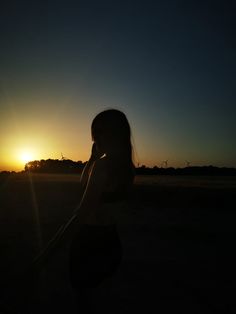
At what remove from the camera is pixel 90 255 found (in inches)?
96.0

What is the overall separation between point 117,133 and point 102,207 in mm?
558

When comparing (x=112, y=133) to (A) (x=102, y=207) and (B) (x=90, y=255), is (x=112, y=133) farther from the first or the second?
(B) (x=90, y=255)

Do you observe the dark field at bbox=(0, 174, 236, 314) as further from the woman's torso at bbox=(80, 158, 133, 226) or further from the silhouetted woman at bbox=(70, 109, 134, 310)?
the woman's torso at bbox=(80, 158, 133, 226)

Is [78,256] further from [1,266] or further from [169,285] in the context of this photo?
[1,266]

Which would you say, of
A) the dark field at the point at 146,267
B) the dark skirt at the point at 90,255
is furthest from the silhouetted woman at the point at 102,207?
the dark field at the point at 146,267

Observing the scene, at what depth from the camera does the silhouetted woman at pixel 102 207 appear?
7.69 ft

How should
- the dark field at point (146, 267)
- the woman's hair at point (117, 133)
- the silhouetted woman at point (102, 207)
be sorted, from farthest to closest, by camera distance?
the dark field at point (146, 267) → the woman's hair at point (117, 133) → the silhouetted woman at point (102, 207)

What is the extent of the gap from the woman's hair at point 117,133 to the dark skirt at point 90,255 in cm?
48

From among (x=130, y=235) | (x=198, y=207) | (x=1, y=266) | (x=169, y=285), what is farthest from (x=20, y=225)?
(x=198, y=207)

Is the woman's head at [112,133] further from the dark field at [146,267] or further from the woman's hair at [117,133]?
the dark field at [146,267]

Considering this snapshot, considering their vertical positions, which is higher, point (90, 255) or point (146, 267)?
point (90, 255)

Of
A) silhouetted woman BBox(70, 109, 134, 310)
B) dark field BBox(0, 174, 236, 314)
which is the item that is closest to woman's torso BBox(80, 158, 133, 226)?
silhouetted woman BBox(70, 109, 134, 310)

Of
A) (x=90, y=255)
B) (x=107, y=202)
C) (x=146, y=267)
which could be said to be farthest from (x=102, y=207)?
(x=146, y=267)

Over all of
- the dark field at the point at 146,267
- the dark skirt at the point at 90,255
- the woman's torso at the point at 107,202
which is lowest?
the dark field at the point at 146,267
